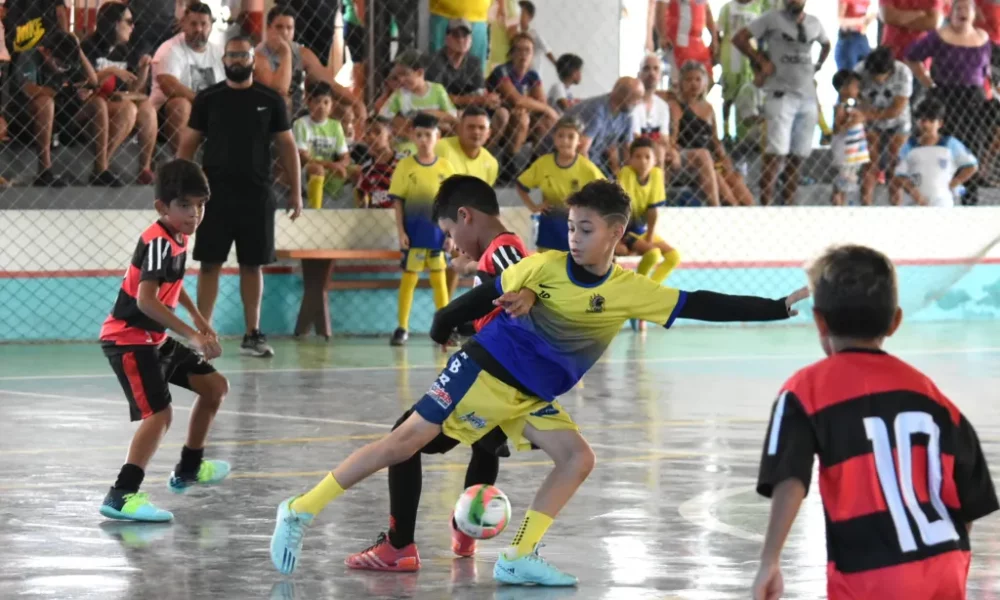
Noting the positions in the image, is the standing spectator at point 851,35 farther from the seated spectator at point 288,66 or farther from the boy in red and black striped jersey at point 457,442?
the boy in red and black striped jersey at point 457,442

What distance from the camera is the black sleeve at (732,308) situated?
5.03 meters

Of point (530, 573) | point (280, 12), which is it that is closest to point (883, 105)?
point (280, 12)

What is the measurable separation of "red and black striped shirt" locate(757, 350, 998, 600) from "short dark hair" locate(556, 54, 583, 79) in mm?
13537

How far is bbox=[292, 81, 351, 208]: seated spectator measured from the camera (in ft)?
48.5

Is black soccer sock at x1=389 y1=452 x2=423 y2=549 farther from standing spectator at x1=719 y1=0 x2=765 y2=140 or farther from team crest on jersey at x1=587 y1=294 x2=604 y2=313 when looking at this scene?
standing spectator at x1=719 y1=0 x2=765 y2=140

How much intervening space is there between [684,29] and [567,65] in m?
1.36

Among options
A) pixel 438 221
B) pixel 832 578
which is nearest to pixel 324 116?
pixel 438 221

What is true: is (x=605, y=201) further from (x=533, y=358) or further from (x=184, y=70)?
(x=184, y=70)

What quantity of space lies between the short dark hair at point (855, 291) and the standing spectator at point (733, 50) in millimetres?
14121

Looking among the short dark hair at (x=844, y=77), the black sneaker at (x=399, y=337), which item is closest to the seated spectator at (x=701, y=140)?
the short dark hair at (x=844, y=77)

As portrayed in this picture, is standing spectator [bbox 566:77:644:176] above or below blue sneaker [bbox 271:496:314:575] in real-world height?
above

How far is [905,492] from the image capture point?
3.23 m

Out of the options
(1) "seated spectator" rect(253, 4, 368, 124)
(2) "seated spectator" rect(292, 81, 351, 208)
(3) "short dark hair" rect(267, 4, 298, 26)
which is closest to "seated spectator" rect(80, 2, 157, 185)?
(1) "seated spectator" rect(253, 4, 368, 124)

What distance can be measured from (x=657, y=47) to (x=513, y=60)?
1830 millimetres
